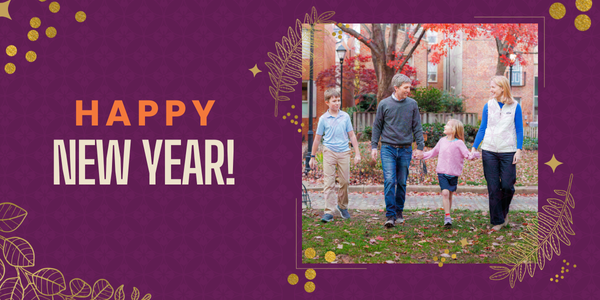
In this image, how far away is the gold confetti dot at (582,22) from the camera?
10.9 feet

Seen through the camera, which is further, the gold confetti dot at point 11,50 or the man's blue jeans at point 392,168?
the man's blue jeans at point 392,168

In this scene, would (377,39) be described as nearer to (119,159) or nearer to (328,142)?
(328,142)

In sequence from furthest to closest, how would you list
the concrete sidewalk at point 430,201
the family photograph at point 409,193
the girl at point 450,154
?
the concrete sidewalk at point 430,201 < the girl at point 450,154 < the family photograph at point 409,193

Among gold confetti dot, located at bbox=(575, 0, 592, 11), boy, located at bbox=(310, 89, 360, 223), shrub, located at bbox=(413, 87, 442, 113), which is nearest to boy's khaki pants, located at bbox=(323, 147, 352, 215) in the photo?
boy, located at bbox=(310, 89, 360, 223)

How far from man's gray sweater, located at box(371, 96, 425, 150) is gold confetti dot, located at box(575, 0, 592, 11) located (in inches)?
81.1

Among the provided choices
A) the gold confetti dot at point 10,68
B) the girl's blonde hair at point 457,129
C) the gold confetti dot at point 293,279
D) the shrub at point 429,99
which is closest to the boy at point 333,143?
the girl's blonde hair at point 457,129

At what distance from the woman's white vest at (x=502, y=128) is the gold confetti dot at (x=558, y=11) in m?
1.57

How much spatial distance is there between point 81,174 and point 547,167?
349cm

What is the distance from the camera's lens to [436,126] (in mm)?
11484

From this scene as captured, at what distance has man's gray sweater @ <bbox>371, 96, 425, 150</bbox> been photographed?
517 cm

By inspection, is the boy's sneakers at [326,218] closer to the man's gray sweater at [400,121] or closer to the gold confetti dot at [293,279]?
the man's gray sweater at [400,121]

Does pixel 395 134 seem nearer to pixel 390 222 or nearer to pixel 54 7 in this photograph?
Answer: pixel 390 222

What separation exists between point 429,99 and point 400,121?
11608 millimetres

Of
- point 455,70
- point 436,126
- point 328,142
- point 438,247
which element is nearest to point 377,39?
point 436,126
